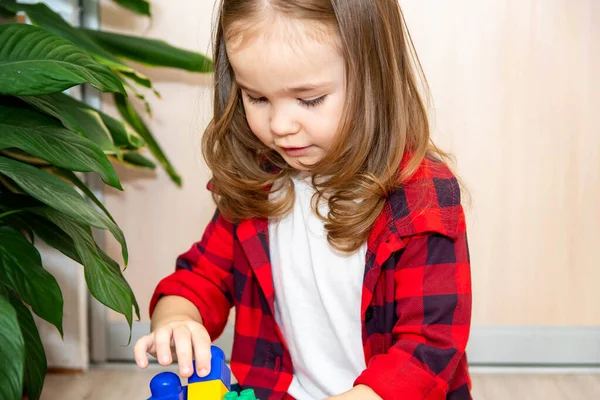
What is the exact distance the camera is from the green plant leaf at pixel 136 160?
1.48 meters

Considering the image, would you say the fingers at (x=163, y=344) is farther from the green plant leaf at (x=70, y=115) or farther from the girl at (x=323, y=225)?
the green plant leaf at (x=70, y=115)

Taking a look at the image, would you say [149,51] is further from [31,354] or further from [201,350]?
[201,350]

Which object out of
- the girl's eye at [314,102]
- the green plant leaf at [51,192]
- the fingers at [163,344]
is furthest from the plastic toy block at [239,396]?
the girl's eye at [314,102]

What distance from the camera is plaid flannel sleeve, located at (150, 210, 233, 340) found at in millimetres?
1013

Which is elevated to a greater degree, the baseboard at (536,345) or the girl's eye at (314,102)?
the girl's eye at (314,102)

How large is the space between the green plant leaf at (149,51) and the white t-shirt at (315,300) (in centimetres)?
48

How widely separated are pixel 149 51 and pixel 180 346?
75 centimetres

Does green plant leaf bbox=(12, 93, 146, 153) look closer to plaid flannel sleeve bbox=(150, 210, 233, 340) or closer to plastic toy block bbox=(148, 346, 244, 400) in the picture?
plaid flannel sleeve bbox=(150, 210, 233, 340)

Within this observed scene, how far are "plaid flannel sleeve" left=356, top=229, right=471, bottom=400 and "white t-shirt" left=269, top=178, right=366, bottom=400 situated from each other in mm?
81

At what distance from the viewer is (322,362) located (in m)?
0.99

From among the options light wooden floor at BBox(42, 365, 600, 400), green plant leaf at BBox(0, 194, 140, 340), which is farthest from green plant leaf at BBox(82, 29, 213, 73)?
light wooden floor at BBox(42, 365, 600, 400)

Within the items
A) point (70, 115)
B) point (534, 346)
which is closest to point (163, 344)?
point (70, 115)

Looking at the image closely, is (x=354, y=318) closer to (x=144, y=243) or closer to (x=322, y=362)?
(x=322, y=362)

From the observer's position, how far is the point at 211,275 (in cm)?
104
